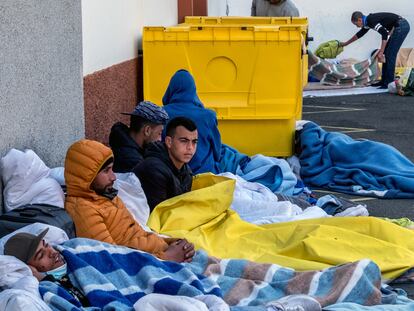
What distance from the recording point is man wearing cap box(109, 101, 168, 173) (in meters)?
6.94

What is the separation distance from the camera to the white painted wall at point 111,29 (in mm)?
7938

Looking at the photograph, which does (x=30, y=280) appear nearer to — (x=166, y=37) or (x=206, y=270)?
(x=206, y=270)

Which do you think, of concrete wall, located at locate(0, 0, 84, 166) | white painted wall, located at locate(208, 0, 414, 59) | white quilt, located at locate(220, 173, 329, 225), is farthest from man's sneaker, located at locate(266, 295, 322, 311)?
white painted wall, located at locate(208, 0, 414, 59)

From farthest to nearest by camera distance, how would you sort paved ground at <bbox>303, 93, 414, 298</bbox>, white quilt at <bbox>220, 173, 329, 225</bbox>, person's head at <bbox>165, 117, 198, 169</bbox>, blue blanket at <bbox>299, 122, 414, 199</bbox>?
paved ground at <bbox>303, 93, 414, 298</bbox>, blue blanket at <bbox>299, 122, 414, 199</bbox>, white quilt at <bbox>220, 173, 329, 225</bbox>, person's head at <bbox>165, 117, 198, 169</bbox>

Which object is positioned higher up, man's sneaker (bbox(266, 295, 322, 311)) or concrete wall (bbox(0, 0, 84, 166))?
concrete wall (bbox(0, 0, 84, 166))

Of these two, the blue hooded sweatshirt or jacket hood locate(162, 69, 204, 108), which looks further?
jacket hood locate(162, 69, 204, 108)

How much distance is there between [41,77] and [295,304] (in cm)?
214

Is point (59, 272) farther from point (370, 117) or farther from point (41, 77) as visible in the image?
point (370, 117)

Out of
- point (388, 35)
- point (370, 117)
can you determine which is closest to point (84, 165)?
point (370, 117)

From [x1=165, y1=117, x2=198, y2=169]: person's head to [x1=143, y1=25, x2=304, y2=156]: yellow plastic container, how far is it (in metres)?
3.19

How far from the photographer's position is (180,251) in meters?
5.55

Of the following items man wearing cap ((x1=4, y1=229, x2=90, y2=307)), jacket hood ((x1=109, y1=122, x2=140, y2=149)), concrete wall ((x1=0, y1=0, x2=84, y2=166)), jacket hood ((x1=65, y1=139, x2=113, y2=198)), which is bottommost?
man wearing cap ((x1=4, y1=229, x2=90, y2=307))

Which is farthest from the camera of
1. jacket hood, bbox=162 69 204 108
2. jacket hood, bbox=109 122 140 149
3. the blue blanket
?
the blue blanket

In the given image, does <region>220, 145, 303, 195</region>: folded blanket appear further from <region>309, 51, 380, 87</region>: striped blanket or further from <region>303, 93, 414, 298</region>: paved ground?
<region>309, 51, 380, 87</region>: striped blanket
